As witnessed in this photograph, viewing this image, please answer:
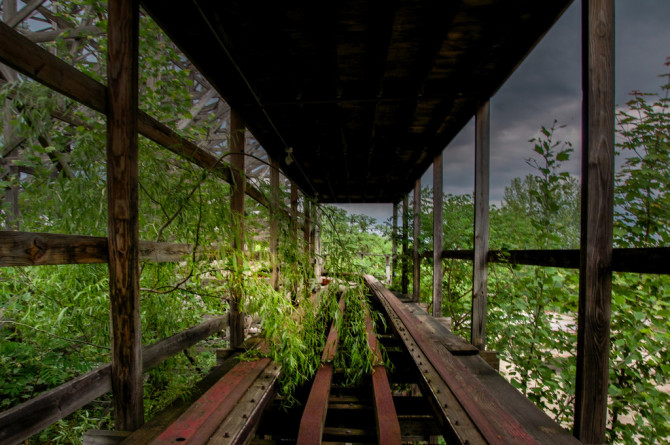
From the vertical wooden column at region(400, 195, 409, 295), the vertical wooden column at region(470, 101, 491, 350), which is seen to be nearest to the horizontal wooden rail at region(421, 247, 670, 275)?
the vertical wooden column at region(470, 101, 491, 350)

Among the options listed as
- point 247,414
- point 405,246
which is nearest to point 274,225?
point 247,414

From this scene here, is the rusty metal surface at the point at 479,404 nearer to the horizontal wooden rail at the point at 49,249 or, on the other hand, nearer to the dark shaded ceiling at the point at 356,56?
the horizontal wooden rail at the point at 49,249

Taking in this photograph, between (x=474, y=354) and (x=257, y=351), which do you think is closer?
(x=257, y=351)

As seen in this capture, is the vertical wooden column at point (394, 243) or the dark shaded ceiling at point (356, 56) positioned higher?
the dark shaded ceiling at point (356, 56)

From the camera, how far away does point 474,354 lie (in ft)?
7.92

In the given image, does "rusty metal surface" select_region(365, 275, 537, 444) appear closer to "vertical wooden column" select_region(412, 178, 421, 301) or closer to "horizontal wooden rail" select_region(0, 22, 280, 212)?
"horizontal wooden rail" select_region(0, 22, 280, 212)

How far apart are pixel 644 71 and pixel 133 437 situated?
3.53 metres

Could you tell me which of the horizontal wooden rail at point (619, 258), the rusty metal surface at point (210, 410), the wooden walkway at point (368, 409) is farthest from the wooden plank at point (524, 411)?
the rusty metal surface at point (210, 410)

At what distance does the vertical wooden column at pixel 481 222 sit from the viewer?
2875mm

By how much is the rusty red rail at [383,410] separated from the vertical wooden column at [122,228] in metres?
1.06

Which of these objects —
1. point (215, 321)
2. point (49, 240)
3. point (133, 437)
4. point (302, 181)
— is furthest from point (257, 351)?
point (302, 181)

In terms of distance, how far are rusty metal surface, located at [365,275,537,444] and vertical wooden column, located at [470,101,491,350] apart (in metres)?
0.83

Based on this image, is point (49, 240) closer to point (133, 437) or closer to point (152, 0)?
point (133, 437)

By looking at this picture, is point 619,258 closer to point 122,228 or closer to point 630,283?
point 630,283
